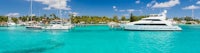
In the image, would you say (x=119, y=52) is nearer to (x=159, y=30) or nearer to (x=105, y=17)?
(x=159, y=30)

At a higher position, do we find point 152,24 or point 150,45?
point 152,24

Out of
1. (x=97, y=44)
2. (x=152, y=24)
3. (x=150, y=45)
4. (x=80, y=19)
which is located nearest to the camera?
(x=150, y=45)

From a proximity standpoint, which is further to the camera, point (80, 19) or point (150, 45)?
point (80, 19)

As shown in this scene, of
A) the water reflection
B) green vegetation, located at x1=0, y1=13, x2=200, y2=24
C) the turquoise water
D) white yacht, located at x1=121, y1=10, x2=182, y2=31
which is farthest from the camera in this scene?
green vegetation, located at x1=0, y1=13, x2=200, y2=24

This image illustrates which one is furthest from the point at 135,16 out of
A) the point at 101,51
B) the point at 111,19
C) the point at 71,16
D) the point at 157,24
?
the point at 101,51

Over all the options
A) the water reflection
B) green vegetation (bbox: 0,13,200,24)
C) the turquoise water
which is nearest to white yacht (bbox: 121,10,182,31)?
the turquoise water

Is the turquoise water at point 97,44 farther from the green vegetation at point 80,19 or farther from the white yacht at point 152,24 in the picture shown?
the green vegetation at point 80,19

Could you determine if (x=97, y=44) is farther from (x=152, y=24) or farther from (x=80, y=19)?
(x=80, y=19)

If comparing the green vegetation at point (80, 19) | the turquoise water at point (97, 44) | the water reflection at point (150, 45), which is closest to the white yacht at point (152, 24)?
the turquoise water at point (97, 44)

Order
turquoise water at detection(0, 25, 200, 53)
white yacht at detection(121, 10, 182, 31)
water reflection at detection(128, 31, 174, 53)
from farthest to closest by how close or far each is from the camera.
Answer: white yacht at detection(121, 10, 182, 31), turquoise water at detection(0, 25, 200, 53), water reflection at detection(128, 31, 174, 53)

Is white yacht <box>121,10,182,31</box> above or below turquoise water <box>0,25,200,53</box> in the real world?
above

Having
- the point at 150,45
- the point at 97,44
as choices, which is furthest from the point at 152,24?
the point at 97,44

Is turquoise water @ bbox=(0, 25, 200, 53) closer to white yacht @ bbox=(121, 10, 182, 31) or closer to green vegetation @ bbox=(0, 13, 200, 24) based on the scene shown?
white yacht @ bbox=(121, 10, 182, 31)

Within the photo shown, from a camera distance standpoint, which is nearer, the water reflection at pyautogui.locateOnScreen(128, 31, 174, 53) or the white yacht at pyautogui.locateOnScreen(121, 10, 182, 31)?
the water reflection at pyautogui.locateOnScreen(128, 31, 174, 53)
